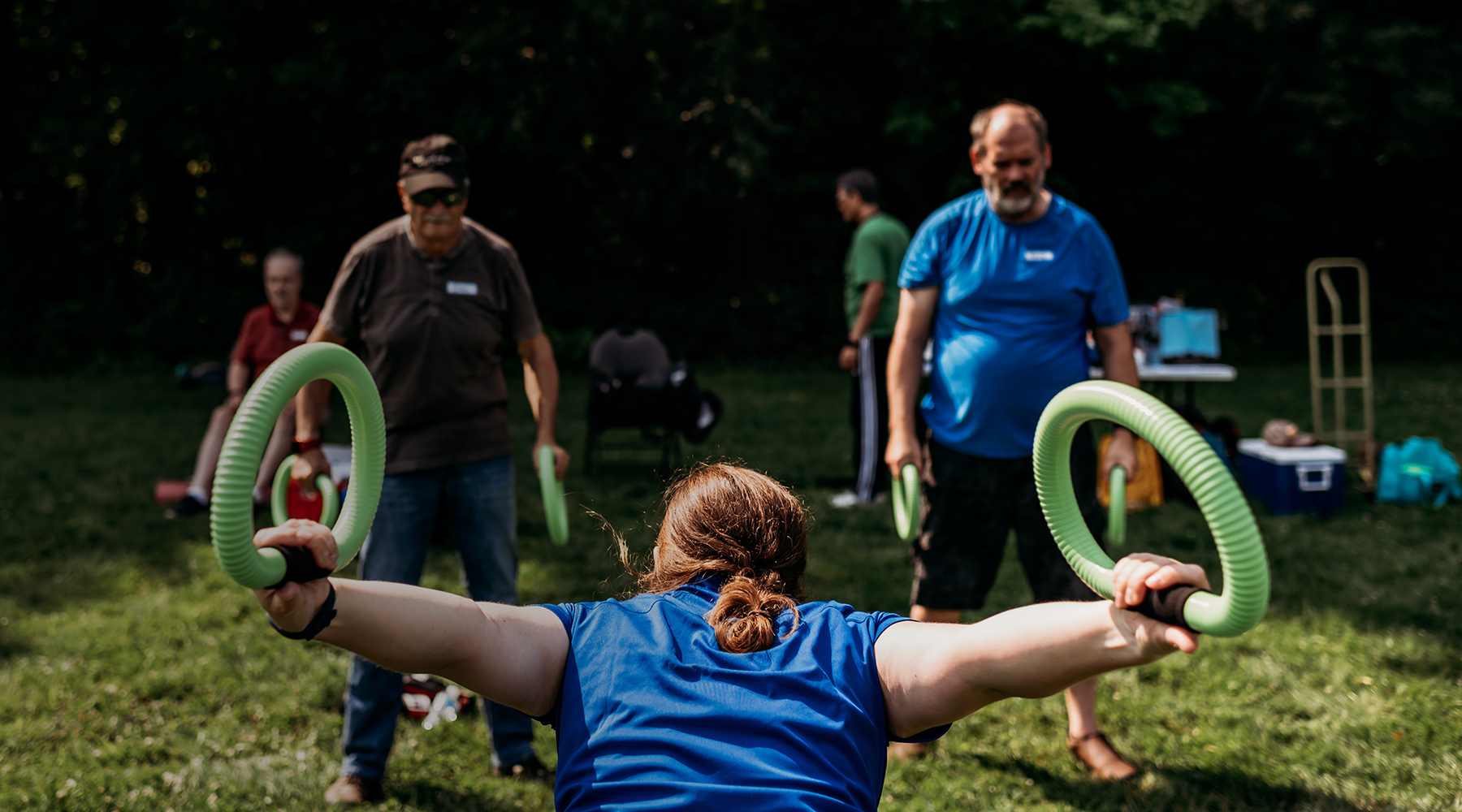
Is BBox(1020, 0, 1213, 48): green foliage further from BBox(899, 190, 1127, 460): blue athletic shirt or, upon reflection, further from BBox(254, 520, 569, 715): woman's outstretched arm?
BBox(254, 520, 569, 715): woman's outstretched arm

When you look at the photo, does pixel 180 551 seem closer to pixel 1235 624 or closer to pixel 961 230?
pixel 961 230

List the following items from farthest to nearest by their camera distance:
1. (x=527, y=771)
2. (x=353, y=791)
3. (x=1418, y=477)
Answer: (x=1418, y=477) → (x=527, y=771) → (x=353, y=791)

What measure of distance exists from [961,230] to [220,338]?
52.7 ft

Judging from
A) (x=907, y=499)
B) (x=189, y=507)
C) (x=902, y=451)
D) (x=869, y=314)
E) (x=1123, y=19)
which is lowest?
(x=189, y=507)

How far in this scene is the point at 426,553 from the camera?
365 centimetres

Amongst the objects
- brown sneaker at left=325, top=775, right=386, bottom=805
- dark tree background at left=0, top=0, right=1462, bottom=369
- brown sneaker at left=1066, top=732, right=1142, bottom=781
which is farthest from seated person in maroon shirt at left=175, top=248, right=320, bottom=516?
dark tree background at left=0, top=0, right=1462, bottom=369

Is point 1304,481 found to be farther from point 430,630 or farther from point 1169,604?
point 430,630

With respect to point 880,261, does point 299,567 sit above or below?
below

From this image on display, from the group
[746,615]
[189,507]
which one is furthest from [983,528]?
[189,507]

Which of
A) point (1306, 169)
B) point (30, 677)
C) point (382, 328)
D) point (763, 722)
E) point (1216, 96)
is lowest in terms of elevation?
point (30, 677)

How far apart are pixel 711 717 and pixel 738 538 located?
364 millimetres

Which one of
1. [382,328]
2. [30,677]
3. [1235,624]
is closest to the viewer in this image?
[1235,624]

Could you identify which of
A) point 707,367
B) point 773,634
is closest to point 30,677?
point 773,634

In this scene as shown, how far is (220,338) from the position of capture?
55.3 feet
